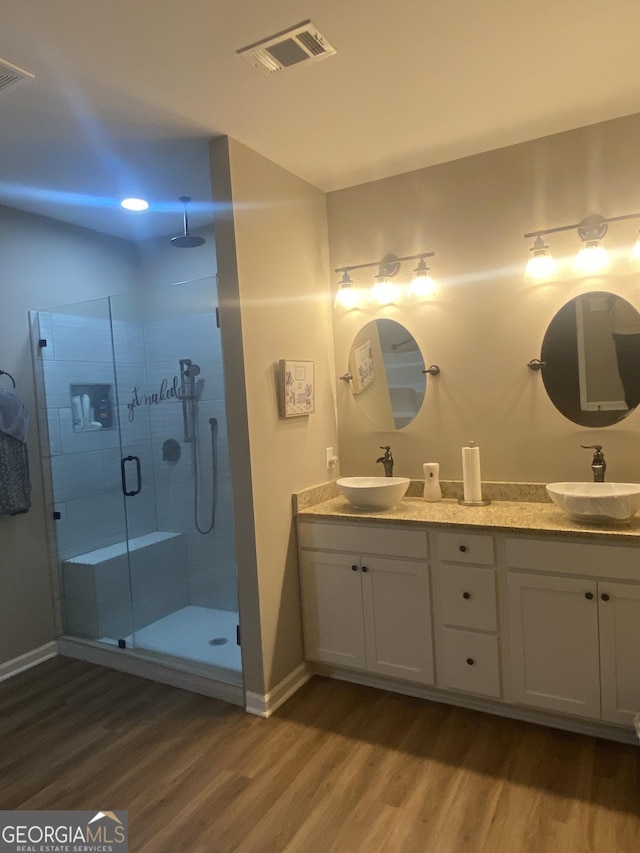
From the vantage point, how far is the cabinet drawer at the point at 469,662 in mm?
2408

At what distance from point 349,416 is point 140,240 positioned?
2.02 m

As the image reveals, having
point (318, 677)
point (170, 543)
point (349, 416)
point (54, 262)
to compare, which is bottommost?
point (318, 677)

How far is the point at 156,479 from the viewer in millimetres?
3441

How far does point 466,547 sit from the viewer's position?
242 centimetres

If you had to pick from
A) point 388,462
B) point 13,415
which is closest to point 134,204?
point 13,415

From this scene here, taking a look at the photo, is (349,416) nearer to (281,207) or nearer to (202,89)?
(281,207)

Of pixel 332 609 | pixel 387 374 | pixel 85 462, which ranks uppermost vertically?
pixel 387 374

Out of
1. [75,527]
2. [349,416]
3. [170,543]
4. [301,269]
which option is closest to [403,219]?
[301,269]

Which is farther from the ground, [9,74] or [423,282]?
[9,74]

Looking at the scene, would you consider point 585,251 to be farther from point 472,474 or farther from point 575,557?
point 575,557

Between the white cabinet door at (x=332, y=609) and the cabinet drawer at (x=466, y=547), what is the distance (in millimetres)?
441

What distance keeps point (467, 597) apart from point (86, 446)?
7.78 feet

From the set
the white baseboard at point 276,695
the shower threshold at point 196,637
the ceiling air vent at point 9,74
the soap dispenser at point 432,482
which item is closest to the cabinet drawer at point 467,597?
the soap dispenser at point 432,482

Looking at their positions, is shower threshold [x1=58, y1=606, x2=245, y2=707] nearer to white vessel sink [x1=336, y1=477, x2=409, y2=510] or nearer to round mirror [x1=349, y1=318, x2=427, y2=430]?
white vessel sink [x1=336, y1=477, x2=409, y2=510]
